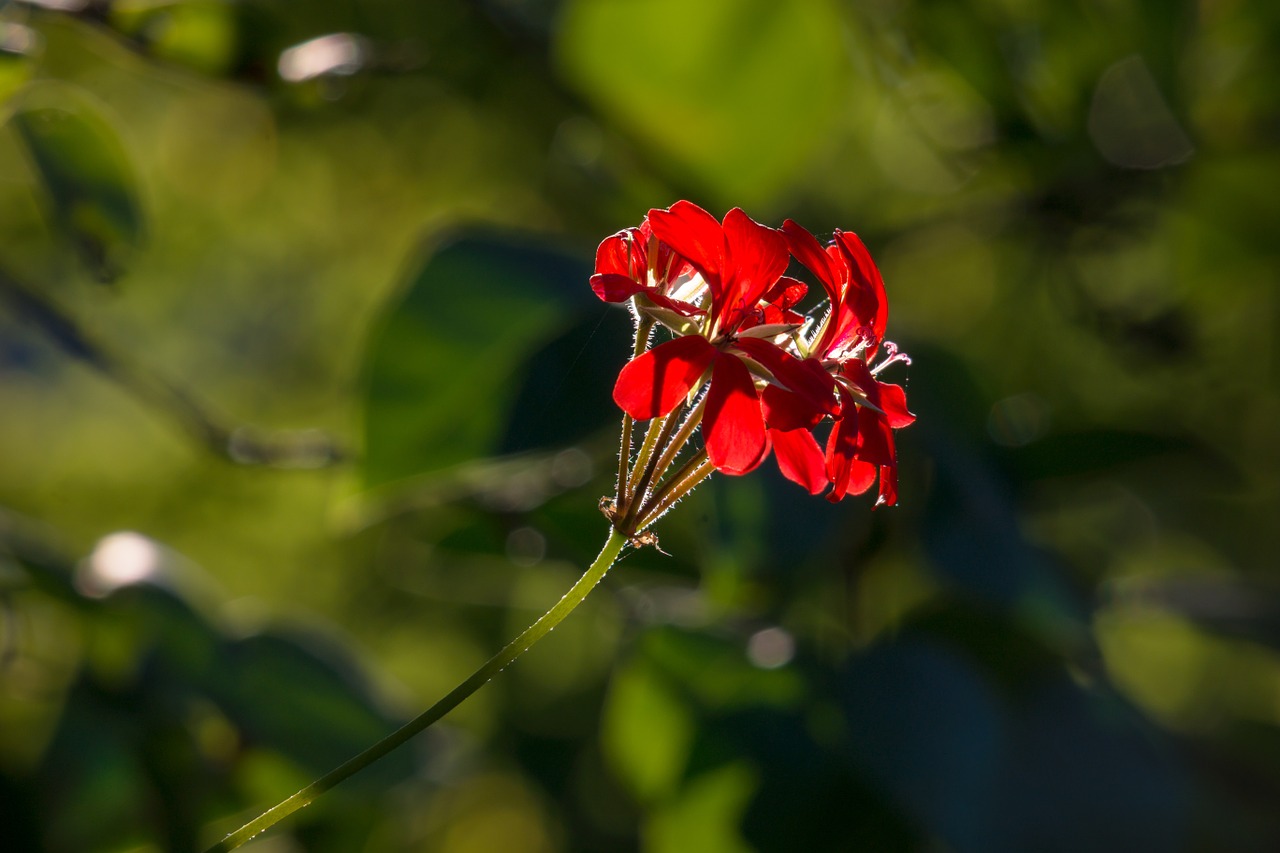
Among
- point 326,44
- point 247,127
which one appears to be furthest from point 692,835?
point 247,127

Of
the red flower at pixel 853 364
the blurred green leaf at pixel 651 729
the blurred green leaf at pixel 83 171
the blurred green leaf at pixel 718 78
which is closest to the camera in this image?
the red flower at pixel 853 364

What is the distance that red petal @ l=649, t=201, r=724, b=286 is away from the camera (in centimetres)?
40

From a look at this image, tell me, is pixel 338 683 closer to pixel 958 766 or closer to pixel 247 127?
pixel 958 766

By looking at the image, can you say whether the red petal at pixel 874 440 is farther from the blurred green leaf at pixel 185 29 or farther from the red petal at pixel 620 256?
the blurred green leaf at pixel 185 29

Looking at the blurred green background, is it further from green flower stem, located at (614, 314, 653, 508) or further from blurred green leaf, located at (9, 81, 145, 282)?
green flower stem, located at (614, 314, 653, 508)

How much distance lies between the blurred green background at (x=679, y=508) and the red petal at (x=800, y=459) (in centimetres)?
30

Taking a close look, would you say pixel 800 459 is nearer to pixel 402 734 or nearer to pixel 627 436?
pixel 627 436

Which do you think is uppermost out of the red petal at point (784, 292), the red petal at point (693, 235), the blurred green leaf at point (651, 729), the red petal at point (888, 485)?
the red petal at point (693, 235)

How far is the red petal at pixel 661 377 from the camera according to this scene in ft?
1.23

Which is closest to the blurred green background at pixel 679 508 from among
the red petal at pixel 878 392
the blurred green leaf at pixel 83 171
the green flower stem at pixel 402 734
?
the blurred green leaf at pixel 83 171

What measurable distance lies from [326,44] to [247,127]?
131cm

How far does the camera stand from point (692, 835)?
0.77 m

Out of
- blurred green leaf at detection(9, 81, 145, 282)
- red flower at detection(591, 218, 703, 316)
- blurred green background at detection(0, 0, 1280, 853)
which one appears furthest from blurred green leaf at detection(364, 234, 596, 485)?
red flower at detection(591, 218, 703, 316)

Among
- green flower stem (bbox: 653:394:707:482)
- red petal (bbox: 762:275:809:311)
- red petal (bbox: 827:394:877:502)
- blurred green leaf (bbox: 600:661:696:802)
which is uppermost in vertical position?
red petal (bbox: 762:275:809:311)
